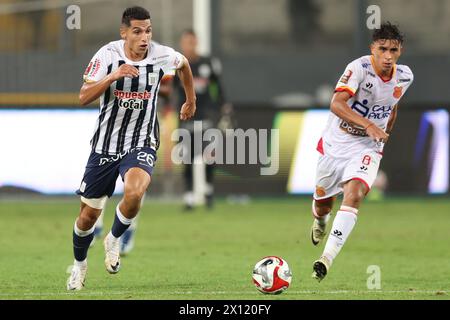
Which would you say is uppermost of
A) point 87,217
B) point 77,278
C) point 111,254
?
point 87,217

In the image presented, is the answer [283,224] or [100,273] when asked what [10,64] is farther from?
[100,273]

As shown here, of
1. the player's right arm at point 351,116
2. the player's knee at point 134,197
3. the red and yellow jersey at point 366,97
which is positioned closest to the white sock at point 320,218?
the red and yellow jersey at point 366,97

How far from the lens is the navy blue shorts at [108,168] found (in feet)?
27.3

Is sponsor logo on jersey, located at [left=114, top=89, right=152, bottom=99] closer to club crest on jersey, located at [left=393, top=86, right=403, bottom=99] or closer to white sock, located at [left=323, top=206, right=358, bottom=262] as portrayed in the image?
white sock, located at [left=323, top=206, right=358, bottom=262]

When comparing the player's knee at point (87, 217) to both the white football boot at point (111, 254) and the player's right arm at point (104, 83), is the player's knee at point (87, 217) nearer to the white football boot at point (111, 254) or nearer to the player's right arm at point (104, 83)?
the white football boot at point (111, 254)

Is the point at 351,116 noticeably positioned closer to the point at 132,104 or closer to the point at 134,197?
the point at 132,104

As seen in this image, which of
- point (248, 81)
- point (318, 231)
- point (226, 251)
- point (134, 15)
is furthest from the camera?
point (248, 81)

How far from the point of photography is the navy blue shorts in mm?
8328

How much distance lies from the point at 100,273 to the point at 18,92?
11188mm

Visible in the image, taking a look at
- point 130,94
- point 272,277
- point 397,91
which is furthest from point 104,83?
point 397,91

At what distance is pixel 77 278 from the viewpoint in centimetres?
819

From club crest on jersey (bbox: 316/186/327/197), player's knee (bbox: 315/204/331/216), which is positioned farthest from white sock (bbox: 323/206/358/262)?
player's knee (bbox: 315/204/331/216)

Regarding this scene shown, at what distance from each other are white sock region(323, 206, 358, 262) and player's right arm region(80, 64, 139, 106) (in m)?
1.91

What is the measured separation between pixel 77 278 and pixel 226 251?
3382mm
